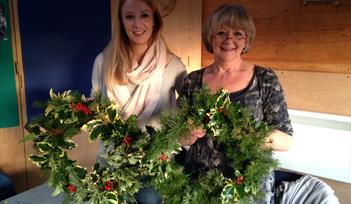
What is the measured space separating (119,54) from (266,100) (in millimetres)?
513

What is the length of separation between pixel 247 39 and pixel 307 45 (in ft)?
4.83

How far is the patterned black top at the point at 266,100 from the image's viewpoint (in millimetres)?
969

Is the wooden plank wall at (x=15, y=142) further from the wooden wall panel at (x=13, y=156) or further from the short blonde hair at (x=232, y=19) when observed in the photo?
the short blonde hair at (x=232, y=19)

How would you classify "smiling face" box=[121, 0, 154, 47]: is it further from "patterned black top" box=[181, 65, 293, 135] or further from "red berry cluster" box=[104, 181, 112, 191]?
"red berry cluster" box=[104, 181, 112, 191]

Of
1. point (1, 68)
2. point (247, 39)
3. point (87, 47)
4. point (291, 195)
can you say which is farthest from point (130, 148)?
point (87, 47)

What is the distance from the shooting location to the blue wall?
1785 mm

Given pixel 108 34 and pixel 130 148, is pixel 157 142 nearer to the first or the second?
pixel 130 148

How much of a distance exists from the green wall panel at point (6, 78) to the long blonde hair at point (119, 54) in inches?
35.5

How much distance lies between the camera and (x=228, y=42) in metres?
0.99

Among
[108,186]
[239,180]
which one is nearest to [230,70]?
[239,180]

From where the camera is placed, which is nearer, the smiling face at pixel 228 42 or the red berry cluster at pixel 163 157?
the red berry cluster at pixel 163 157

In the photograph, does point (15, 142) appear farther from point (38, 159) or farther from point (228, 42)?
point (228, 42)

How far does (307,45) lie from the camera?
7.48 feet

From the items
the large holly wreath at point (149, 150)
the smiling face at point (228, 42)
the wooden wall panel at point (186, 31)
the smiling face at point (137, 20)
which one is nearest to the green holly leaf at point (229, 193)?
the large holly wreath at point (149, 150)
